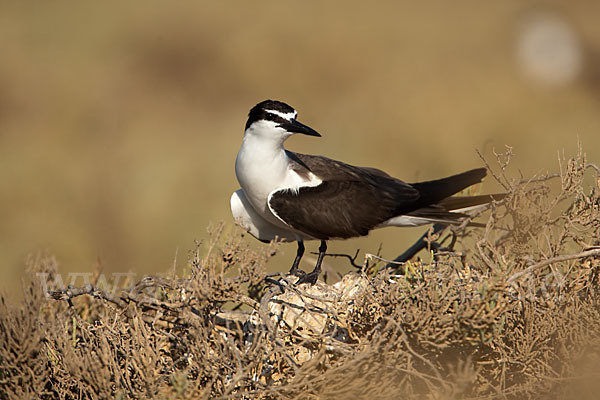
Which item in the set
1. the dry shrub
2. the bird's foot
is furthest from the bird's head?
the dry shrub

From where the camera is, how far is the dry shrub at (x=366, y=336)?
307 cm

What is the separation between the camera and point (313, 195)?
15.4 feet

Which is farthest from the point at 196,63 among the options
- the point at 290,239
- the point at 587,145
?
the point at 290,239

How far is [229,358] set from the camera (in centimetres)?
324

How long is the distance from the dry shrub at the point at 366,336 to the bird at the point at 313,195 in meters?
1.00

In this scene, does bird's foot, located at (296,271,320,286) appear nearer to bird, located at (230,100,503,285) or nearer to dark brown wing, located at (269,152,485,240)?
bird, located at (230,100,503,285)

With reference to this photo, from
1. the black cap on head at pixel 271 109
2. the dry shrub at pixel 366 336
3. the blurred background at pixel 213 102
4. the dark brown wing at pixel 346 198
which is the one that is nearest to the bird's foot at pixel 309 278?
the dark brown wing at pixel 346 198

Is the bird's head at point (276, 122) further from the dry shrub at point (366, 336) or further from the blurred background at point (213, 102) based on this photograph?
the blurred background at point (213, 102)

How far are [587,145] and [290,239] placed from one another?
826 centimetres

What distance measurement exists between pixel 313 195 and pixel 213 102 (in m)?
10.5

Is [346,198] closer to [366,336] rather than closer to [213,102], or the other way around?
[366,336]

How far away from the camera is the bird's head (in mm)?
4539

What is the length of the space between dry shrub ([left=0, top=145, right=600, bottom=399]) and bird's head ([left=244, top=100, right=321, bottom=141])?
1218mm

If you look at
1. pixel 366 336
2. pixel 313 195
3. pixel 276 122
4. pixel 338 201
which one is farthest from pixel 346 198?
pixel 366 336
